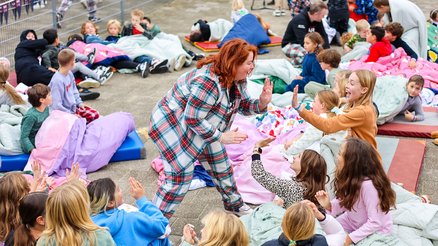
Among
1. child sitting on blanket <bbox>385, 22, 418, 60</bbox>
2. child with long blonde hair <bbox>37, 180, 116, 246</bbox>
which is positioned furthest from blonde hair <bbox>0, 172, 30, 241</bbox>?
child sitting on blanket <bbox>385, 22, 418, 60</bbox>

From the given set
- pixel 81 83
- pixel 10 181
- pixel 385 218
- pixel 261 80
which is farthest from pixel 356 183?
pixel 81 83

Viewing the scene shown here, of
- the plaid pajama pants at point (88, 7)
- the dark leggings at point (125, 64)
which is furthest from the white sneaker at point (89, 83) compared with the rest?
the plaid pajama pants at point (88, 7)

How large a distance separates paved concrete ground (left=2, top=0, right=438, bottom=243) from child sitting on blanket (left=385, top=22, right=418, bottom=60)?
7.21 feet

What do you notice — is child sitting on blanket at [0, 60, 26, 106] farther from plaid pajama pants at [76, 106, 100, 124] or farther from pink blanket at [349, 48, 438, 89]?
pink blanket at [349, 48, 438, 89]

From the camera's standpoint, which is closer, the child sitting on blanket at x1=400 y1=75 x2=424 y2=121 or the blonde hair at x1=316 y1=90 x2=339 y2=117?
the blonde hair at x1=316 y1=90 x2=339 y2=117

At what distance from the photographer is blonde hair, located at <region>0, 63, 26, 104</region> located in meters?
8.06

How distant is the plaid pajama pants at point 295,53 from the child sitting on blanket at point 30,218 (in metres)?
6.49

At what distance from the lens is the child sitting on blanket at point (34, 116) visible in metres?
7.39

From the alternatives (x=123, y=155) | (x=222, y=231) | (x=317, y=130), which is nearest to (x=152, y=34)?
(x=123, y=155)

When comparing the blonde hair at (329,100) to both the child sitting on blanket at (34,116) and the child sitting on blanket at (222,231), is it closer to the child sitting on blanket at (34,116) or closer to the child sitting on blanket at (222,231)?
the child sitting on blanket at (222,231)

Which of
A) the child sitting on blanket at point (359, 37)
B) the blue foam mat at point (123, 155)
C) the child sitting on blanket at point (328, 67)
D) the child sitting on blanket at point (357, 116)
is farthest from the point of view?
the child sitting on blanket at point (359, 37)

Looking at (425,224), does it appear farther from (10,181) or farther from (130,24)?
(130,24)

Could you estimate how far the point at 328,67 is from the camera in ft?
28.7

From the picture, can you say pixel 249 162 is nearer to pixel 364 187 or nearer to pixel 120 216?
pixel 364 187
